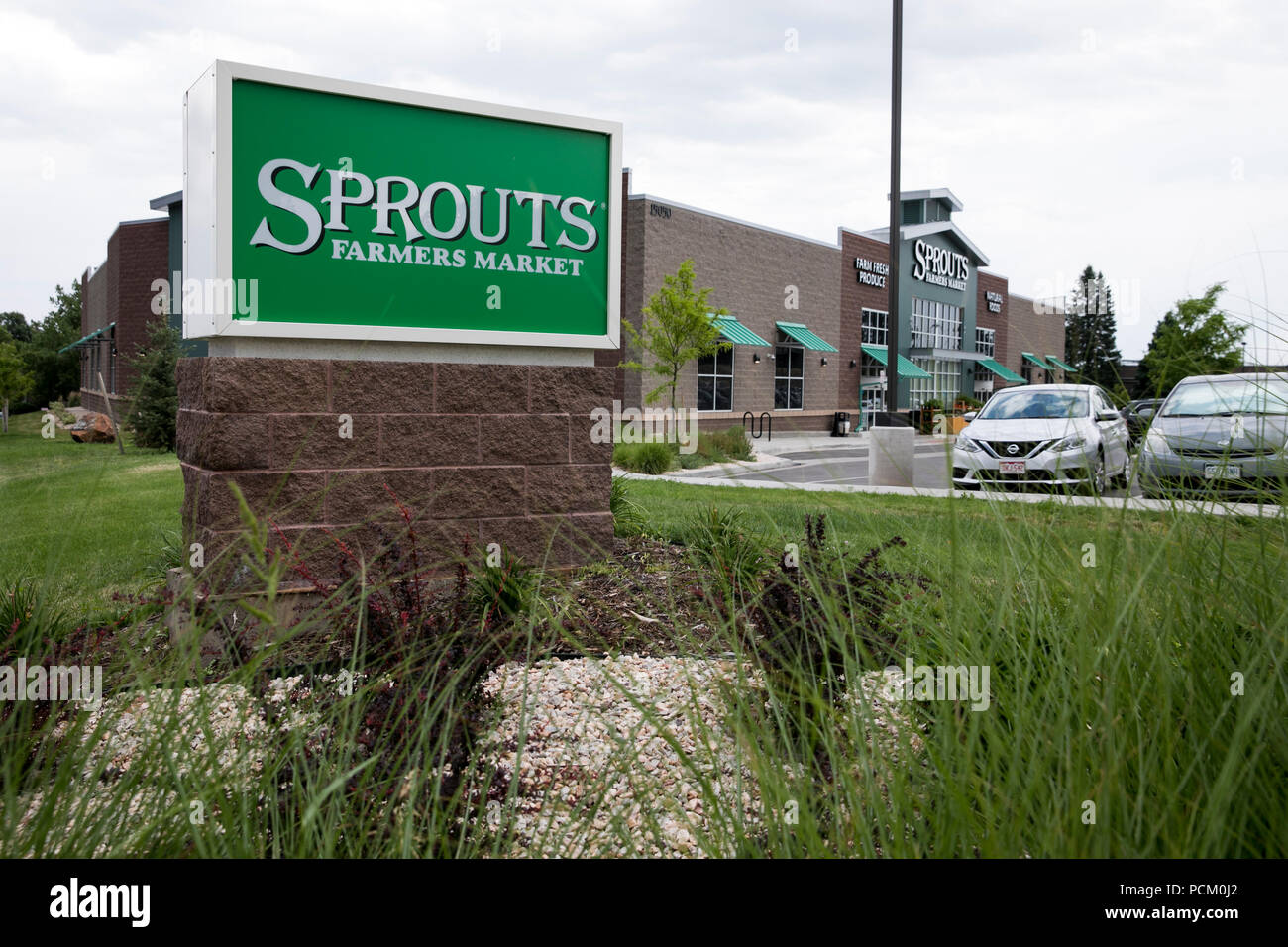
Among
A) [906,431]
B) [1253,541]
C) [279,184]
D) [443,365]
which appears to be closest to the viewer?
[1253,541]

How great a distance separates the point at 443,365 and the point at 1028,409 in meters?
10.8

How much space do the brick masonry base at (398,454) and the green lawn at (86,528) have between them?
55cm

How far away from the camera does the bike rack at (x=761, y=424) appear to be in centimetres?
3169

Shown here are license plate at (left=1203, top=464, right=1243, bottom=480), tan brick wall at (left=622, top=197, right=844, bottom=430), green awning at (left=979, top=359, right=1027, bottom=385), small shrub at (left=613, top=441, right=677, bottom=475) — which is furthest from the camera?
green awning at (left=979, top=359, right=1027, bottom=385)

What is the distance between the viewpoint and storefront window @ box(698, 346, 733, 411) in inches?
1246

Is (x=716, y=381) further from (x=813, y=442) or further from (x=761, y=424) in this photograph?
(x=813, y=442)

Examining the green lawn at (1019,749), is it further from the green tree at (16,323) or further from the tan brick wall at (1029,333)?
the green tree at (16,323)

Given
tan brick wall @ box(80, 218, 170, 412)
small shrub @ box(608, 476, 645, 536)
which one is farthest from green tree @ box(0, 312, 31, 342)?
small shrub @ box(608, 476, 645, 536)

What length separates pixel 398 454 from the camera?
531 cm

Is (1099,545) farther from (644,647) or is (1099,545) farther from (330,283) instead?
(330,283)

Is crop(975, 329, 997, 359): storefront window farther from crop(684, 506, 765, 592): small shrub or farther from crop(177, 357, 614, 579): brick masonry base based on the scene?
crop(177, 357, 614, 579): brick masonry base

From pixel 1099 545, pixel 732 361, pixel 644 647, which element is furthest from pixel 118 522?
pixel 732 361

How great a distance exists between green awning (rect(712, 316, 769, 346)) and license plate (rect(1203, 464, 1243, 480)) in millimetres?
27858

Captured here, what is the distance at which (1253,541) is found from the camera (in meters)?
2.79
